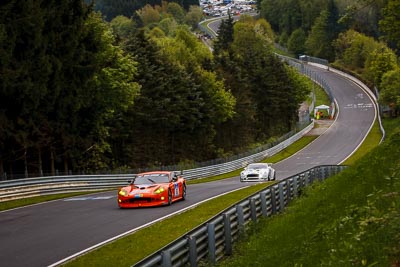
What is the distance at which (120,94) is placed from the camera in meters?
51.6

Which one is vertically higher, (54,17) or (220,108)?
(54,17)

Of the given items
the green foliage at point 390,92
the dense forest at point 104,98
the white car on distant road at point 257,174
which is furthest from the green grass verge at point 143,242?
the green foliage at point 390,92

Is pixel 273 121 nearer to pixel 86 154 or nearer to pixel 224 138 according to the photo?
pixel 224 138

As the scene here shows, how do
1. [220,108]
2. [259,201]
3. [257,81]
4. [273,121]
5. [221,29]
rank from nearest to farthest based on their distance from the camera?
[259,201]
[220,108]
[257,81]
[273,121]
[221,29]

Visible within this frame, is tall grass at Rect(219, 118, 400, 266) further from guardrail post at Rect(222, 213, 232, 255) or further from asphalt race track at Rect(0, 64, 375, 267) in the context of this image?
asphalt race track at Rect(0, 64, 375, 267)

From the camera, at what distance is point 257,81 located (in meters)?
98.9

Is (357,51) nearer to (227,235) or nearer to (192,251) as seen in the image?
(227,235)

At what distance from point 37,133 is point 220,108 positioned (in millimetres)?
40231

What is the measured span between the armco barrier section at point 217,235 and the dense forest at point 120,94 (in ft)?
17.4

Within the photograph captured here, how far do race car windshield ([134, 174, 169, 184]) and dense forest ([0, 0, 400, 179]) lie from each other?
9292 millimetres

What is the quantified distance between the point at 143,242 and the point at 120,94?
36679 millimetres

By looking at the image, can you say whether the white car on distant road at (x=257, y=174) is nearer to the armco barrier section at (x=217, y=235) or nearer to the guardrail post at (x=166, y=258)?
the armco barrier section at (x=217, y=235)

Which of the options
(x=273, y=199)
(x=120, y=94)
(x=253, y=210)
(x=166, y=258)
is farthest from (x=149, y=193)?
(x=120, y=94)

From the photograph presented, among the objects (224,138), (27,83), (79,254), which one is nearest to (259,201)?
(79,254)
